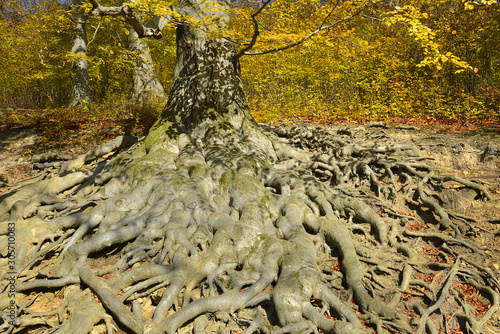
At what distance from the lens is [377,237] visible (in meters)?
5.32

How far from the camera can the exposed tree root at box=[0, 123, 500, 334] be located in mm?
3590

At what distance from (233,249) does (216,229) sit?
536mm

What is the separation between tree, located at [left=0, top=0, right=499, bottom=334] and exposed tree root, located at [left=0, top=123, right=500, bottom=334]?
0.08ft

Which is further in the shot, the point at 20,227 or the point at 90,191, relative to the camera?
the point at 90,191

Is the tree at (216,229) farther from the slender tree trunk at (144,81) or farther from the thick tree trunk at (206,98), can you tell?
the slender tree trunk at (144,81)

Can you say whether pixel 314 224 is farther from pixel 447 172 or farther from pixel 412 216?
pixel 447 172

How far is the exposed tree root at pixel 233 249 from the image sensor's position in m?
3.59

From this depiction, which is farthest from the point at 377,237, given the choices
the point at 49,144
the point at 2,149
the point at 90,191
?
the point at 2,149

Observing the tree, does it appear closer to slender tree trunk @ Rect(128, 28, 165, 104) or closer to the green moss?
the green moss

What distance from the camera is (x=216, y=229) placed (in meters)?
4.81

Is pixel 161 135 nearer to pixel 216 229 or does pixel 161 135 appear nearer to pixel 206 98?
pixel 206 98

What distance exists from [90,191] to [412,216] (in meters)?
7.48

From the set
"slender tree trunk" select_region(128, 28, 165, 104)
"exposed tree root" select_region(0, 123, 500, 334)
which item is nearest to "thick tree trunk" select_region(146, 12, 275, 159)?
"exposed tree root" select_region(0, 123, 500, 334)

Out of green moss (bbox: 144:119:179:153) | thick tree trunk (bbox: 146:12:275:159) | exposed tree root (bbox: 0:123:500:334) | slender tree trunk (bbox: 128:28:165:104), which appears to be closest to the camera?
exposed tree root (bbox: 0:123:500:334)
